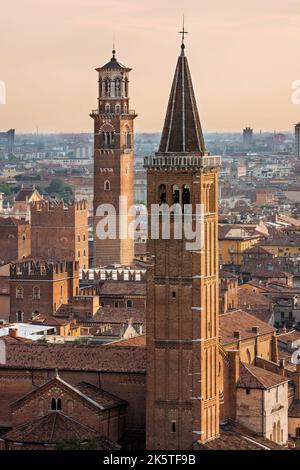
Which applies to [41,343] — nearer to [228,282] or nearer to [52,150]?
[228,282]

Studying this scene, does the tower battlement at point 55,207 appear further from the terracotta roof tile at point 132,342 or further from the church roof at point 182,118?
the church roof at point 182,118

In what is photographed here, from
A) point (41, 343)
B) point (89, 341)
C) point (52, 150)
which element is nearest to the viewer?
point (41, 343)

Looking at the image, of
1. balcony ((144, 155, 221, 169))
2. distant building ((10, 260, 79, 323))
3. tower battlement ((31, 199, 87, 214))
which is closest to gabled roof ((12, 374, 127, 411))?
balcony ((144, 155, 221, 169))

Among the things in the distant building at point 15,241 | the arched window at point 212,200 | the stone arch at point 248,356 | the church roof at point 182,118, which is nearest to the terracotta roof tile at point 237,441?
the stone arch at point 248,356

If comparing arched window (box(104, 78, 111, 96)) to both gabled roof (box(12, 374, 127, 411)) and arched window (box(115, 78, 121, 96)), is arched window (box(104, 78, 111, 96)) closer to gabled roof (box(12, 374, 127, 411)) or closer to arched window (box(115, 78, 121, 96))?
arched window (box(115, 78, 121, 96))
